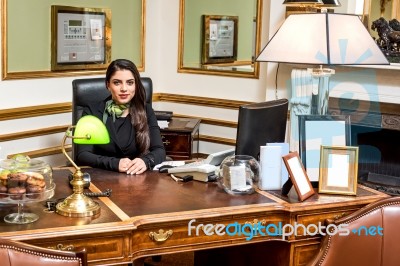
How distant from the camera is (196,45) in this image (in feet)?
16.4

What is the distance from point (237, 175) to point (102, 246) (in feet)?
2.28

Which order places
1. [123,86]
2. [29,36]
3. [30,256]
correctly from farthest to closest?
[29,36], [123,86], [30,256]

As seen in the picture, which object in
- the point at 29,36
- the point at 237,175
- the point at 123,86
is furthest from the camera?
the point at 29,36

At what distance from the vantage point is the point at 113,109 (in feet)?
10.7

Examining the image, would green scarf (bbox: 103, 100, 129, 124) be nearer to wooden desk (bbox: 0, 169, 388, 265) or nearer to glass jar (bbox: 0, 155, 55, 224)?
wooden desk (bbox: 0, 169, 388, 265)

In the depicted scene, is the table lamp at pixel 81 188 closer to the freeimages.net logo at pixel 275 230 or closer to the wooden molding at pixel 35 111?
the freeimages.net logo at pixel 275 230

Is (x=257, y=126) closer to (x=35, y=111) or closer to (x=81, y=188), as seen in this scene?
(x=81, y=188)

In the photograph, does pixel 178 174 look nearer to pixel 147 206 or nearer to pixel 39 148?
pixel 147 206

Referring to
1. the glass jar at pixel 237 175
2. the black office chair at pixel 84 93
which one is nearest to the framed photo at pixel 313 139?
the glass jar at pixel 237 175

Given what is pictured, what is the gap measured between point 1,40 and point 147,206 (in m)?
1.97

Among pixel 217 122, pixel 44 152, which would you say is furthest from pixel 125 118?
pixel 217 122

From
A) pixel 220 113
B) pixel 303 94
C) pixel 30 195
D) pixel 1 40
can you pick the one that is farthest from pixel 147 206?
pixel 220 113

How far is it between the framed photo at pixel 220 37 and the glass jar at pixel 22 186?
115 inches

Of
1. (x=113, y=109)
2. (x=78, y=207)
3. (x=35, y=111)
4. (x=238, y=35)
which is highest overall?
(x=238, y=35)
